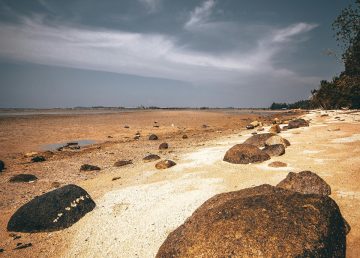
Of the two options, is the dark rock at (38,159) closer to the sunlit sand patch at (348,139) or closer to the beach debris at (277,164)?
the beach debris at (277,164)

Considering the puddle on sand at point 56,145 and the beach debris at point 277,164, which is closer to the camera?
the beach debris at point 277,164

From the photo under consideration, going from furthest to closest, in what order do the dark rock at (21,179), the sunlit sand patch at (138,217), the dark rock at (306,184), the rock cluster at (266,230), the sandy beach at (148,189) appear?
the dark rock at (21,179)
the dark rock at (306,184)
the sandy beach at (148,189)
the sunlit sand patch at (138,217)
the rock cluster at (266,230)

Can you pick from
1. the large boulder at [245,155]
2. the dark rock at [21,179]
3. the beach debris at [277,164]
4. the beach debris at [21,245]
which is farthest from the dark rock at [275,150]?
the dark rock at [21,179]

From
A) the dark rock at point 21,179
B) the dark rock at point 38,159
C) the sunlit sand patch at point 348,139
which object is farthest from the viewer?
the dark rock at point 38,159

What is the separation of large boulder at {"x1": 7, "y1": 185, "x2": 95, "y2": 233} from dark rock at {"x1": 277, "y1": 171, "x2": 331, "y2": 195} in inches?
200

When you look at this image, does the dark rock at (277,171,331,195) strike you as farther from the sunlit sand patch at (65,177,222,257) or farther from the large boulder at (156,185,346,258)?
the sunlit sand patch at (65,177,222,257)

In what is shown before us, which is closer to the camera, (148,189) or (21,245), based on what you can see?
(21,245)

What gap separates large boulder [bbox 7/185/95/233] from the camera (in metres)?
6.26

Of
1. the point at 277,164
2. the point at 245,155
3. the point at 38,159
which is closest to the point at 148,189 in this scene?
the point at 245,155

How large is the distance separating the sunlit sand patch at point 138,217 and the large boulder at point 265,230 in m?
1.41

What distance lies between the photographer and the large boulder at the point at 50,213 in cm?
626

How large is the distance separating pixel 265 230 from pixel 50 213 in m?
5.14

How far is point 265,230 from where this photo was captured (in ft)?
11.7

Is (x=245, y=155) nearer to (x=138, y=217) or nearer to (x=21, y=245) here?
(x=138, y=217)
